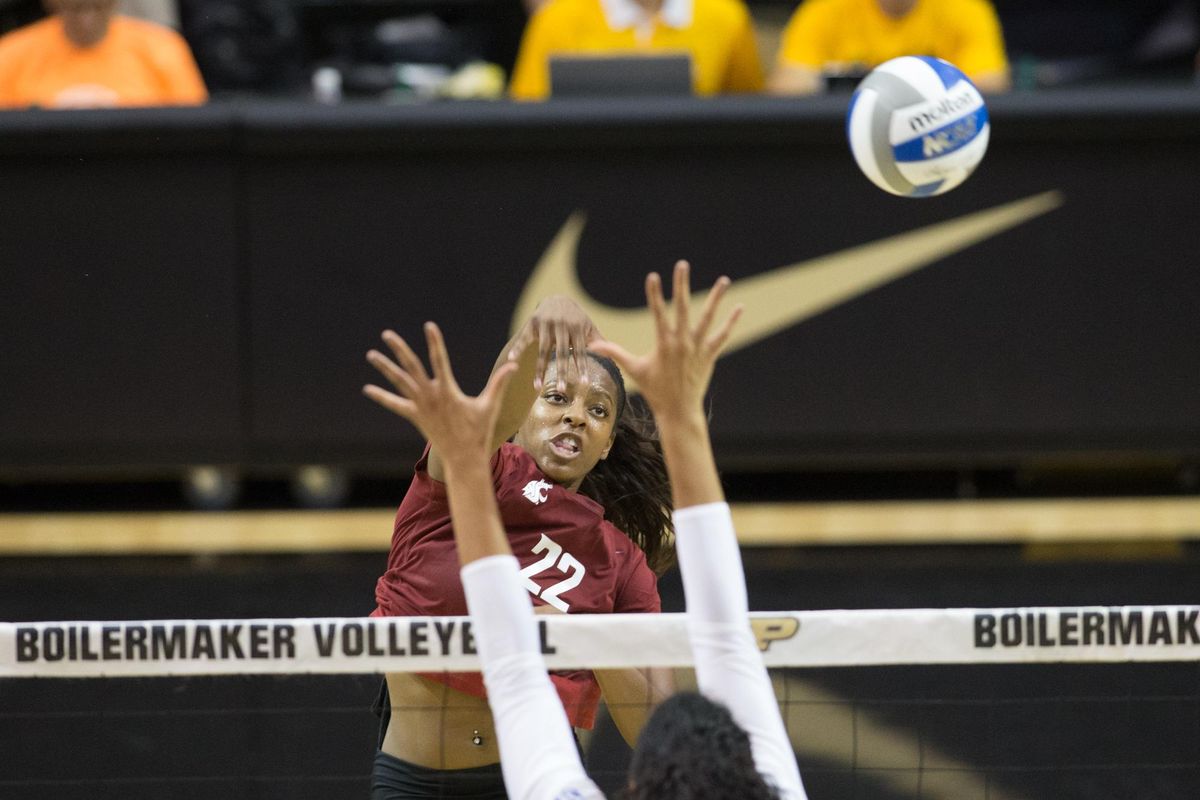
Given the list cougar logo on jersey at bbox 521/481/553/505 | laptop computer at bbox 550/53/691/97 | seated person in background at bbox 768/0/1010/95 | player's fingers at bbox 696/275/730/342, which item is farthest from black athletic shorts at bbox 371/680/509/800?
seated person in background at bbox 768/0/1010/95

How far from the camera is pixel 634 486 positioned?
388 cm

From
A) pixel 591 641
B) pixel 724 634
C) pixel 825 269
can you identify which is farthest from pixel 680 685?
pixel 825 269

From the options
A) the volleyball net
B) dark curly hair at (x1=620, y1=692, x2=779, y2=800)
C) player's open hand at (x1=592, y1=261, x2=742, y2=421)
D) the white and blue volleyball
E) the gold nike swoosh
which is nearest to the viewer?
dark curly hair at (x1=620, y1=692, x2=779, y2=800)

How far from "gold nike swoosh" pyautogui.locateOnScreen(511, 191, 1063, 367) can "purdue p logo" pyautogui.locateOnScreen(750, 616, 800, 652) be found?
163 inches

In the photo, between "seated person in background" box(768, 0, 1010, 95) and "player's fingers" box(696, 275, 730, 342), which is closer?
"player's fingers" box(696, 275, 730, 342)

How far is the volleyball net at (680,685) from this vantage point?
10.5 feet

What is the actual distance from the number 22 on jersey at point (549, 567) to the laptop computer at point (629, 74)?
168 inches

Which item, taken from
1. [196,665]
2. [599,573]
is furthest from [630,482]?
[196,665]

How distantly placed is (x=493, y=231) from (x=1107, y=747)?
352cm

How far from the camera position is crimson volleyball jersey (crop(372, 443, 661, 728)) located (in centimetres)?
337

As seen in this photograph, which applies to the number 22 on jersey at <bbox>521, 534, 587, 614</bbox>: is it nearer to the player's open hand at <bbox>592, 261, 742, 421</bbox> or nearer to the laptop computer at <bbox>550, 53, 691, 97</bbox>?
the player's open hand at <bbox>592, 261, 742, 421</bbox>

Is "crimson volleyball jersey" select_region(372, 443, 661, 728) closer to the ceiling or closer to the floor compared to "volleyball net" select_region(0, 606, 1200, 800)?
closer to the ceiling

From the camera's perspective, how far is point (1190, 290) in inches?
290

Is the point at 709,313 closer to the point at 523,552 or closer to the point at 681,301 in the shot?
the point at 681,301
